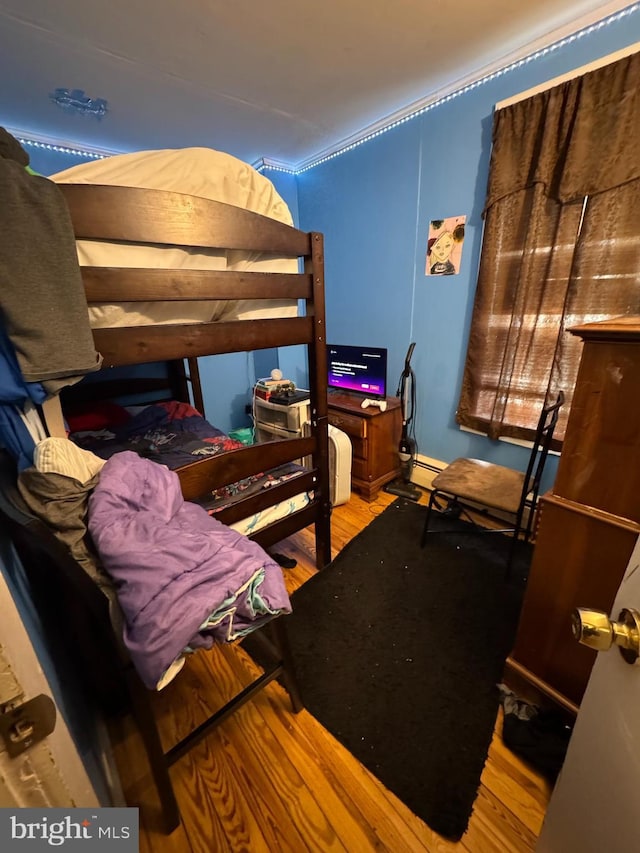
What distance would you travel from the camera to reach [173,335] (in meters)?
1.03

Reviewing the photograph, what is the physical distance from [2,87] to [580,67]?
2929 millimetres

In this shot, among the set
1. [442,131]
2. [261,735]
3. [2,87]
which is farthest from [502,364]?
[2,87]

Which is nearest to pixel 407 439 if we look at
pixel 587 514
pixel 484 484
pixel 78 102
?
pixel 484 484

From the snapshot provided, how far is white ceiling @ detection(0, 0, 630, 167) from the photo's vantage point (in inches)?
56.7

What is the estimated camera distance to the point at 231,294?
3.68ft

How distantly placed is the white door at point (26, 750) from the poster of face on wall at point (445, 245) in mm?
2562

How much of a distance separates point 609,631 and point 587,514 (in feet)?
1.89

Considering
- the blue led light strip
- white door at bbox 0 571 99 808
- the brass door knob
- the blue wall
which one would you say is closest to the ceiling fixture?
the blue led light strip

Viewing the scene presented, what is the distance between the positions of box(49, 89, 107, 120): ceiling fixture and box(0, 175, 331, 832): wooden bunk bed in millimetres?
1816

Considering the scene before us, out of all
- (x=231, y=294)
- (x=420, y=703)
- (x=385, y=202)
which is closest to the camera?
(x=231, y=294)

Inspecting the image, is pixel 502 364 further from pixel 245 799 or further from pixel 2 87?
pixel 2 87

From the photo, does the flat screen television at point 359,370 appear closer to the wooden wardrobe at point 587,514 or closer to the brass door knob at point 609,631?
the wooden wardrobe at point 587,514

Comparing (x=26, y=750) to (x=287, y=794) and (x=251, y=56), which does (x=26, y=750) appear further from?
(x=251, y=56)

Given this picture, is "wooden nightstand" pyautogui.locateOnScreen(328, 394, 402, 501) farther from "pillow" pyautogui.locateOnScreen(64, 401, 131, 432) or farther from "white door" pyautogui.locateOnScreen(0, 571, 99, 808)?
"white door" pyautogui.locateOnScreen(0, 571, 99, 808)
